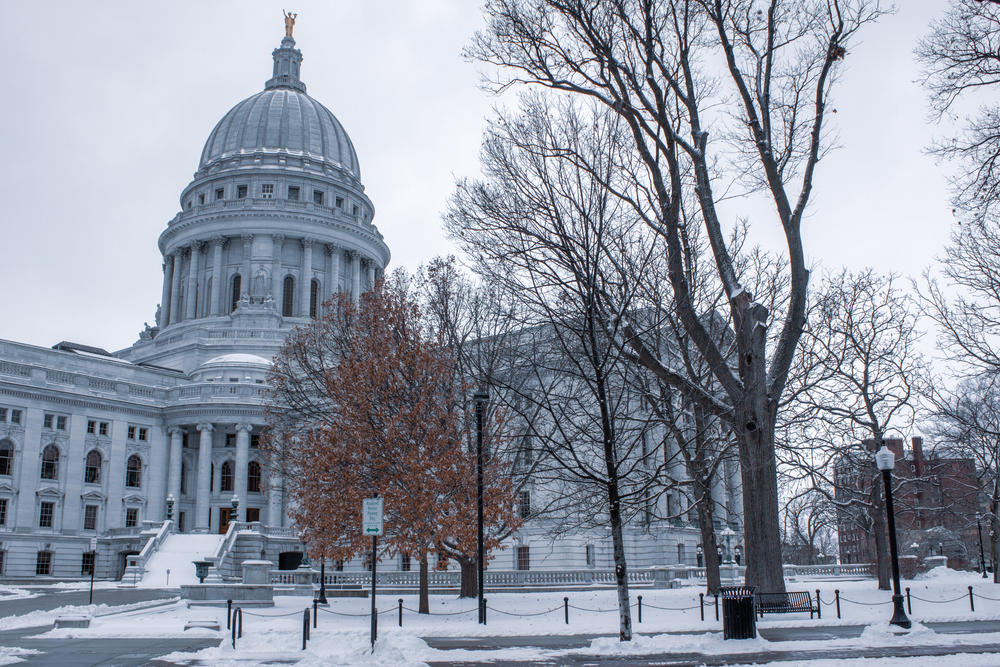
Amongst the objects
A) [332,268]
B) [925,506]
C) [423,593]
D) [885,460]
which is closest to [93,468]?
[332,268]

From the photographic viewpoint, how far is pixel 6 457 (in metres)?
59.5

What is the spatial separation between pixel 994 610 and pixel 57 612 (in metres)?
27.5

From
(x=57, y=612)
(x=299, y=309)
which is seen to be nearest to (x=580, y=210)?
(x=57, y=612)

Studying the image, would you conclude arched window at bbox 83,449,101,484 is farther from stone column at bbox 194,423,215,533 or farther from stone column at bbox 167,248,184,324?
stone column at bbox 167,248,184,324

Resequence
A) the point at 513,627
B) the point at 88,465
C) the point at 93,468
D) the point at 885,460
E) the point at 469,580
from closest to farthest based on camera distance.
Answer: the point at 885,460
the point at 513,627
the point at 469,580
the point at 88,465
the point at 93,468

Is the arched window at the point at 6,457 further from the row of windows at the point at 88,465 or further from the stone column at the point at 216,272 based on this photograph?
the stone column at the point at 216,272

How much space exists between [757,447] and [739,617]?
198 inches

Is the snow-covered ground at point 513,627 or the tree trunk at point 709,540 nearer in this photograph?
the snow-covered ground at point 513,627

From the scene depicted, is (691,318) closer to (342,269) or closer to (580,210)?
(580,210)

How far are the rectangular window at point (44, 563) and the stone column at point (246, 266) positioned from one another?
114 ft

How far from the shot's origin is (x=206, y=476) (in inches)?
2680

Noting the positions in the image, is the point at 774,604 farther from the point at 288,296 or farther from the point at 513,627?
the point at 288,296

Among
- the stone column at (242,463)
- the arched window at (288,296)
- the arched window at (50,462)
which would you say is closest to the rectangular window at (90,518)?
the arched window at (50,462)

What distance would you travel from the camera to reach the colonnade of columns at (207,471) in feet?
221
